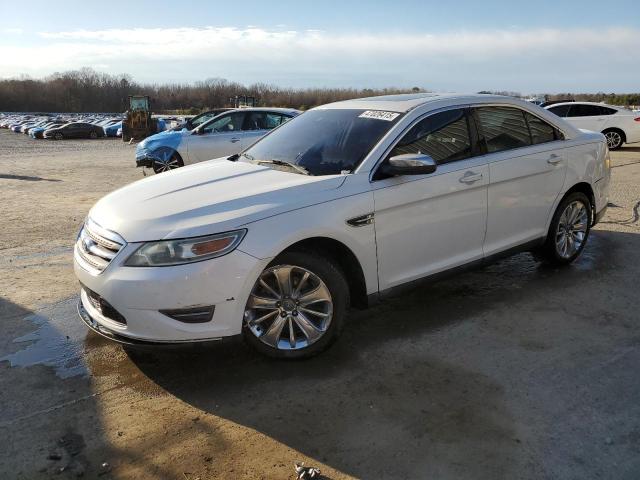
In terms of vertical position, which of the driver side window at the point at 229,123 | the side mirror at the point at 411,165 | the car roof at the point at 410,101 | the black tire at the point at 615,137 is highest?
the car roof at the point at 410,101

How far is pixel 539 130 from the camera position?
5.06 meters

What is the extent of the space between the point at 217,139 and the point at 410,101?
27.0ft

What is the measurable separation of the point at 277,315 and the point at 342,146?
4.59 feet

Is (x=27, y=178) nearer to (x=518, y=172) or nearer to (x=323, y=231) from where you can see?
(x=323, y=231)

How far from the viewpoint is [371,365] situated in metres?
3.69

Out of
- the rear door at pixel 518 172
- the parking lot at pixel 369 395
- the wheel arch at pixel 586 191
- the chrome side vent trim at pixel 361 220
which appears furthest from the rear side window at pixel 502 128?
the chrome side vent trim at pixel 361 220

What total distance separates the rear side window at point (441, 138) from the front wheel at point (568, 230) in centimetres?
143

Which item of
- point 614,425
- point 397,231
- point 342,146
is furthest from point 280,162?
point 614,425

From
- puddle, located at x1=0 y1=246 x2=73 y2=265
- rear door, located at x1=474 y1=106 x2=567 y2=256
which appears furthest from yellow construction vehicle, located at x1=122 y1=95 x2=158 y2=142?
rear door, located at x1=474 y1=106 x2=567 y2=256

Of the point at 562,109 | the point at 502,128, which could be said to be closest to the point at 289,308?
the point at 502,128

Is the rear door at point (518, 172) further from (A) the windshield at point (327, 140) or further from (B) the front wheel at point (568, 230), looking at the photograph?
(A) the windshield at point (327, 140)

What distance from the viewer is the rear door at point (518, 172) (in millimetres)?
4586

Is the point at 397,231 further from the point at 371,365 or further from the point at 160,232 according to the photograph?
the point at 160,232

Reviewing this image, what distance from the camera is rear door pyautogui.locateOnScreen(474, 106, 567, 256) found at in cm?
459
